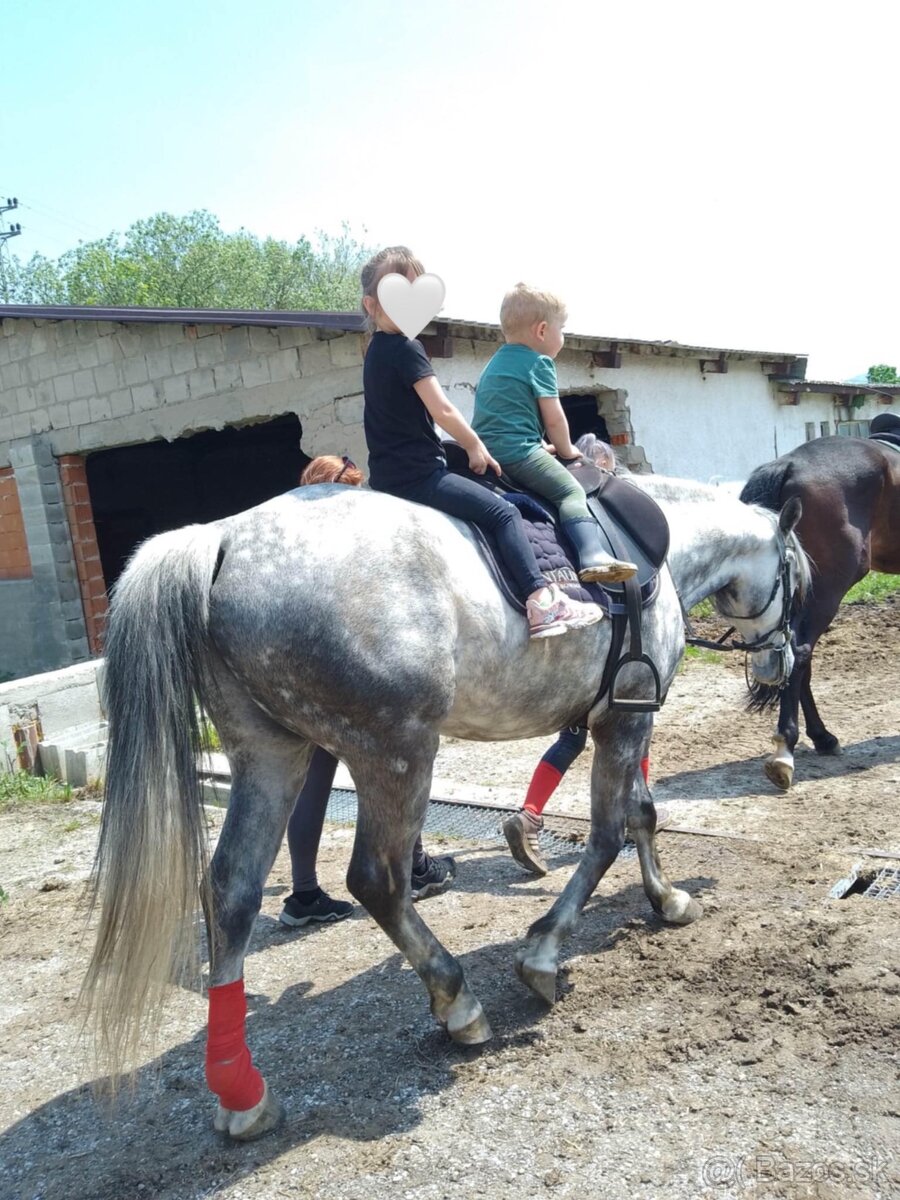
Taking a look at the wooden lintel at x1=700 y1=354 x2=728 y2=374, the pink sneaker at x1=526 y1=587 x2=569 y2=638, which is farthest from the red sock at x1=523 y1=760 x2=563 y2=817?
the wooden lintel at x1=700 y1=354 x2=728 y2=374

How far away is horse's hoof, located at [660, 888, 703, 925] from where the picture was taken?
3.82 metres

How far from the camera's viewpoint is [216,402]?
29.6ft

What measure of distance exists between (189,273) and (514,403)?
145 feet

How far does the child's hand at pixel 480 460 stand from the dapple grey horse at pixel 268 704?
228 millimetres

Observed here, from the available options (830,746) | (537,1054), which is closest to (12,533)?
(830,746)

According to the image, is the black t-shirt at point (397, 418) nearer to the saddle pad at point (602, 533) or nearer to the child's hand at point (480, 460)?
the child's hand at point (480, 460)

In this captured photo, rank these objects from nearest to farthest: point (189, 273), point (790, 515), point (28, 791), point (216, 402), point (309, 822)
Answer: point (309, 822), point (790, 515), point (28, 791), point (216, 402), point (189, 273)

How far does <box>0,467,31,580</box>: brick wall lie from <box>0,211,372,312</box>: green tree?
33.1 meters

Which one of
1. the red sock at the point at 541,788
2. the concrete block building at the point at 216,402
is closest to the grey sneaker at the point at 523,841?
the red sock at the point at 541,788

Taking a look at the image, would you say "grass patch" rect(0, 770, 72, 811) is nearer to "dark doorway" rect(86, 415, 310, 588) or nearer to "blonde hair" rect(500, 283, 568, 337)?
"blonde hair" rect(500, 283, 568, 337)

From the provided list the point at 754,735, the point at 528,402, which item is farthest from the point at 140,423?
the point at 528,402

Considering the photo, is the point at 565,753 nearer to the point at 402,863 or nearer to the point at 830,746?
the point at 402,863

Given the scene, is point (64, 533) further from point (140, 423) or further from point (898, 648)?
point (898, 648)
